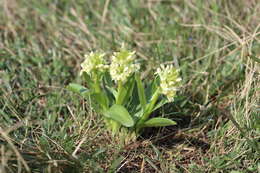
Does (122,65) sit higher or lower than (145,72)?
higher

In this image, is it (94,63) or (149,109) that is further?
(149,109)

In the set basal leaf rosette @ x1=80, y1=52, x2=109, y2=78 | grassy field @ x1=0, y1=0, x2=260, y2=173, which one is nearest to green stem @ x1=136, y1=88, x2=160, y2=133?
grassy field @ x1=0, y1=0, x2=260, y2=173

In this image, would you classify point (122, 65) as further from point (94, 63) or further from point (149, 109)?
point (149, 109)

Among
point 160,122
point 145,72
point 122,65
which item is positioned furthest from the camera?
point 145,72

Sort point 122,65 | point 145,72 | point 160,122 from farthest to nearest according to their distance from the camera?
point 145,72
point 160,122
point 122,65

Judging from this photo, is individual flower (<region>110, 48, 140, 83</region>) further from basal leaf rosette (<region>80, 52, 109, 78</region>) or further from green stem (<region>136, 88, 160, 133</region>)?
green stem (<region>136, 88, 160, 133</region>)

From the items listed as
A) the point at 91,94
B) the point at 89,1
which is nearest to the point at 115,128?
the point at 91,94

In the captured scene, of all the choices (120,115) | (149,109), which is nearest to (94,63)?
(120,115)

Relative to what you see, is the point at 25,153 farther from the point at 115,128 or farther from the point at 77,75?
the point at 77,75

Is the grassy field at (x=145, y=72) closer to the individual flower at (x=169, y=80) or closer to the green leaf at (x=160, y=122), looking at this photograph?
the green leaf at (x=160, y=122)
